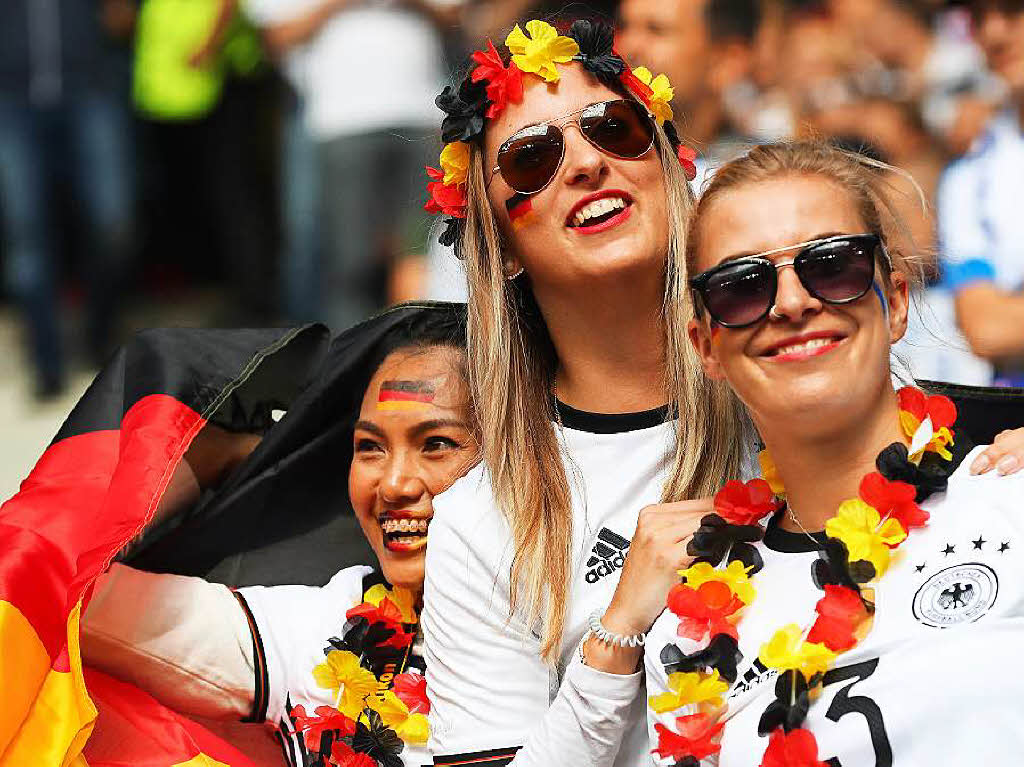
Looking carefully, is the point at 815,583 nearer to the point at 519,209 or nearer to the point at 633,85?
the point at 519,209

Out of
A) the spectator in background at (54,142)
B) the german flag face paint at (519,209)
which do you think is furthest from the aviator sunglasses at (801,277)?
the spectator in background at (54,142)

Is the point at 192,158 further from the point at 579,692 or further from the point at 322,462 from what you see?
the point at 579,692

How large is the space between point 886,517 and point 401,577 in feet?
3.82

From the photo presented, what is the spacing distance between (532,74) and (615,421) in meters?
0.70

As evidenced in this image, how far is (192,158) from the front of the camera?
296 inches

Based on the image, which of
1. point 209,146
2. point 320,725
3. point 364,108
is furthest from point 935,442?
point 209,146

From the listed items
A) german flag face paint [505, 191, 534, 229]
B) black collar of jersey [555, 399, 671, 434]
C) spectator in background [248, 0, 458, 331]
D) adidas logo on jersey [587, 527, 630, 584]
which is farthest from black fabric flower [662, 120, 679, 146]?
spectator in background [248, 0, 458, 331]

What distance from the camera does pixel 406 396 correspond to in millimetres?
3207

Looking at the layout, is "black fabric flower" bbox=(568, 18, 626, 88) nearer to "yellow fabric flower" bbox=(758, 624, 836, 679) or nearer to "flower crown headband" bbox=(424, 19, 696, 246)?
"flower crown headband" bbox=(424, 19, 696, 246)

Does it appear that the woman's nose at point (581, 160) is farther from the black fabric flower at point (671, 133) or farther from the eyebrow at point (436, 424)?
the eyebrow at point (436, 424)

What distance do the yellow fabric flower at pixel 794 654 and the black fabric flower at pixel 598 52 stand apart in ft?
3.90

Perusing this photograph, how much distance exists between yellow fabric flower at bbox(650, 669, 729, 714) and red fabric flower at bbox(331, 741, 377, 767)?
0.83 meters

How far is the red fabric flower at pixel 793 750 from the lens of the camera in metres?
2.24

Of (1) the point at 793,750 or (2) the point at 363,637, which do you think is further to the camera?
(2) the point at 363,637
